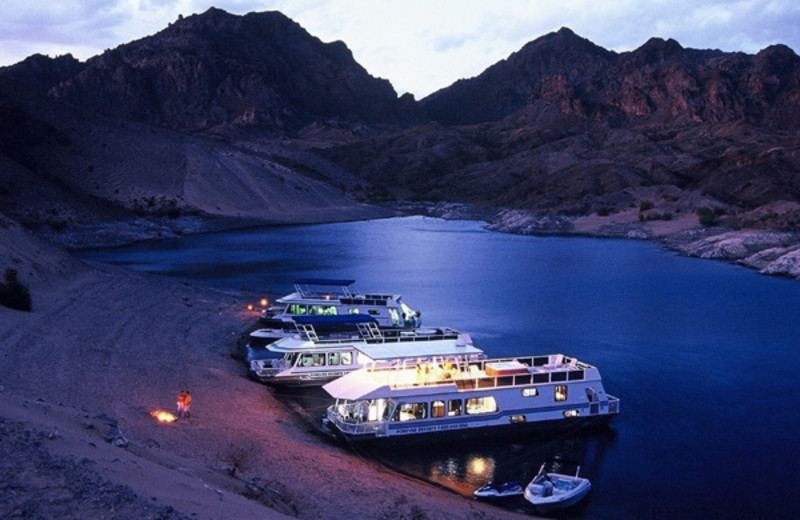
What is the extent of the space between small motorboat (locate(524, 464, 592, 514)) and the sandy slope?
166 centimetres

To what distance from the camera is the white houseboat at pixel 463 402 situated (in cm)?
2933

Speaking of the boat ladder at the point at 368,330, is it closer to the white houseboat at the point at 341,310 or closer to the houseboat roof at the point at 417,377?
the white houseboat at the point at 341,310

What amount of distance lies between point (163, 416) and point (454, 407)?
11.0 metres

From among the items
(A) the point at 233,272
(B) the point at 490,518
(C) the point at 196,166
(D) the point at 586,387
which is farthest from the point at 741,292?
(C) the point at 196,166

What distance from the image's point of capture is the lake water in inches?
1073

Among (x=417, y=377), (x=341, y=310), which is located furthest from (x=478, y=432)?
(x=341, y=310)

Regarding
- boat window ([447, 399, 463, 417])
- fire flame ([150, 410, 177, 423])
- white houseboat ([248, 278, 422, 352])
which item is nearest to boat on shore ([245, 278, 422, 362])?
white houseboat ([248, 278, 422, 352])

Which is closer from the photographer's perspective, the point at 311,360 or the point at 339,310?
the point at 311,360

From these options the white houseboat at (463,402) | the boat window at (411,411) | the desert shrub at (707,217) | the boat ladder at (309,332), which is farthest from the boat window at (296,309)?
the desert shrub at (707,217)

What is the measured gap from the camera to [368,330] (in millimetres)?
44531

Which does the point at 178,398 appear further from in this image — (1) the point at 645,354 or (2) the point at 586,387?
(1) the point at 645,354

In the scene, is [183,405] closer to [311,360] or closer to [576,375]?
[311,360]

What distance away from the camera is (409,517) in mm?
20406

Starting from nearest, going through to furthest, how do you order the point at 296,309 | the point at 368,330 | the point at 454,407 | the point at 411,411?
1. the point at 411,411
2. the point at 454,407
3. the point at 368,330
4. the point at 296,309
